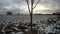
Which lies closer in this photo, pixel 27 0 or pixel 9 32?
pixel 27 0

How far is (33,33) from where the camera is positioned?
8.45 m

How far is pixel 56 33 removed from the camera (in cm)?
977

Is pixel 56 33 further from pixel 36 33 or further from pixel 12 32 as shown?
pixel 12 32

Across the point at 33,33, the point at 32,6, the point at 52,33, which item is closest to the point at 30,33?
the point at 33,33

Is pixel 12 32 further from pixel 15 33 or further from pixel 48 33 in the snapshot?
pixel 48 33

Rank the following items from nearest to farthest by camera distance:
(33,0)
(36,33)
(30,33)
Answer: (33,0) → (30,33) → (36,33)

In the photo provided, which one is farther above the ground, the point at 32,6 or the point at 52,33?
the point at 32,6

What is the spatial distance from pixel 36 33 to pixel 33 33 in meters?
0.44

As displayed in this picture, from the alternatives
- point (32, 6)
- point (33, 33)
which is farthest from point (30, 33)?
point (32, 6)

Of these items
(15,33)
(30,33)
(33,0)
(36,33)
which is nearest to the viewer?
(33,0)

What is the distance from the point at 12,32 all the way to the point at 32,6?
8.43 feet

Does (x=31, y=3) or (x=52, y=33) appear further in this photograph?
(x=52, y=33)

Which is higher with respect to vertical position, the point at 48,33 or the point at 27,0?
the point at 27,0

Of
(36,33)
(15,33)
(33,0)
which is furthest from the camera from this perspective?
(15,33)
